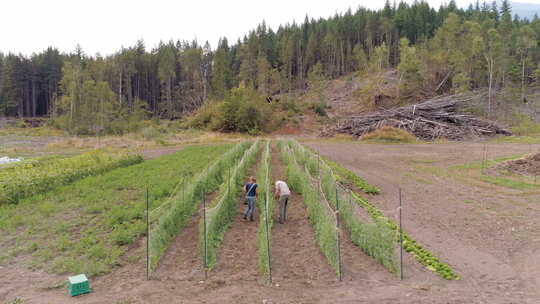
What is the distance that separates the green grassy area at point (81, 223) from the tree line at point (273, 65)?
113 ft

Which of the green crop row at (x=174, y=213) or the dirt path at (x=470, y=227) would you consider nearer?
the dirt path at (x=470, y=227)

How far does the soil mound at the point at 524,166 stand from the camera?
16.9 metres

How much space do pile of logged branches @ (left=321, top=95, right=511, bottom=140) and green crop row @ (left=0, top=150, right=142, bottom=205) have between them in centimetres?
2330

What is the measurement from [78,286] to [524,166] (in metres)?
18.6

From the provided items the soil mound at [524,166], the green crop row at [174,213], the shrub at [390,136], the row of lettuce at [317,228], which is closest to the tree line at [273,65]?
the shrub at [390,136]

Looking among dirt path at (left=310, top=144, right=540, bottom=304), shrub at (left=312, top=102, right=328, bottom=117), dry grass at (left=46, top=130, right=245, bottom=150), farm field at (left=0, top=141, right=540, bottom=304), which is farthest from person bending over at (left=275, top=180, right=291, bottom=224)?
shrub at (left=312, top=102, right=328, bottom=117)

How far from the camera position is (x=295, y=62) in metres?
79.1

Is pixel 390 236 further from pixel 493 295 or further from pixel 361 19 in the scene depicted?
pixel 361 19

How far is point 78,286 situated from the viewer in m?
6.17

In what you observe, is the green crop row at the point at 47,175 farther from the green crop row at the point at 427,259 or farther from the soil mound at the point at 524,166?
the soil mound at the point at 524,166

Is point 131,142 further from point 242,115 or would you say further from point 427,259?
point 427,259

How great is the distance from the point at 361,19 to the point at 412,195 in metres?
75.8

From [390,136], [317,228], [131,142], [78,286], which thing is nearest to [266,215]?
[317,228]

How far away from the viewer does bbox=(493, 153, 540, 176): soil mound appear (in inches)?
667
